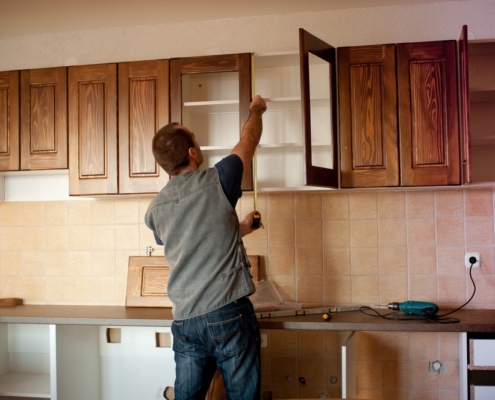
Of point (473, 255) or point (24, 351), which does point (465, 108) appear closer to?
point (473, 255)

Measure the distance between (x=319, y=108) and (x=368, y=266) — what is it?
2.89 feet

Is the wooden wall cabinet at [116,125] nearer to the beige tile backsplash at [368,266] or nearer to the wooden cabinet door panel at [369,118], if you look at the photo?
the beige tile backsplash at [368,266]

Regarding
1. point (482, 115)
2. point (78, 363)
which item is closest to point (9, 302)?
point (78, 363)

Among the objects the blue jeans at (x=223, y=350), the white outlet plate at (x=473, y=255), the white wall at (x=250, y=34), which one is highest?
the white wall at (x=250, y=34)

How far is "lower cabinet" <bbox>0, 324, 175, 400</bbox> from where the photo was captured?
2.54 meters

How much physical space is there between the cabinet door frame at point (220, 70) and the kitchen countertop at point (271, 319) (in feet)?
2.30

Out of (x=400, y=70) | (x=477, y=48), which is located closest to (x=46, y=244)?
(x=400, y=70)

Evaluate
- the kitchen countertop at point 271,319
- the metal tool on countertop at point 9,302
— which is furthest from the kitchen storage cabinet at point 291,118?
the metal tool on countertop at point 9,302

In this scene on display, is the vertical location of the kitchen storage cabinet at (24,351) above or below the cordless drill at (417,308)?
below

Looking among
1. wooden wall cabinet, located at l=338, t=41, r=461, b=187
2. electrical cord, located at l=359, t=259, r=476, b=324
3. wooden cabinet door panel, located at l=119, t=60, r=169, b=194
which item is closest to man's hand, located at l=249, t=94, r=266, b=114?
wooden wall cabinet, located at l=338, t=41, r=461, b=187

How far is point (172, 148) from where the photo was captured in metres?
1.95

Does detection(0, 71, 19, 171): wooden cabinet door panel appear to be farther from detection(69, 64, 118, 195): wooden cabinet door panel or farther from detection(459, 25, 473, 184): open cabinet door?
detection(459, 25, 473, 184): open cabinet door

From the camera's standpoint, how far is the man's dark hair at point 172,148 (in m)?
1.95

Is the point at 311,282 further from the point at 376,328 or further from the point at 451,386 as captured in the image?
the point at 451,386
